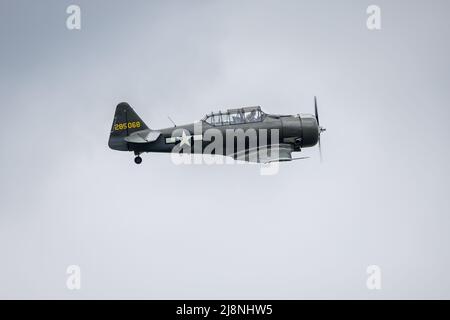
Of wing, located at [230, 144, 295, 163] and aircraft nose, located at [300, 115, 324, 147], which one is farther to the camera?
aircraft nose, located at [300, 115, 324, 147]

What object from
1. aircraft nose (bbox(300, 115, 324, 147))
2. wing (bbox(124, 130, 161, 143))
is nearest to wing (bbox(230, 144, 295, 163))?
aircraft nose (bbox(300, 115, 324, 147))

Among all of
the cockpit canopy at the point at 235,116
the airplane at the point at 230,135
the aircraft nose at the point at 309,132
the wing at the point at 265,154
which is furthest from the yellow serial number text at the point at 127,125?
the aircraft nose at the point at 309,132

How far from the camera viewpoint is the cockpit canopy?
38.8 metres

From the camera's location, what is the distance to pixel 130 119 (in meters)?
38.2

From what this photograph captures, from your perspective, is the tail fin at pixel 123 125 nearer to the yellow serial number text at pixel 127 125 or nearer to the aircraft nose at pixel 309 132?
the yellow serial number text at pixel 127 125

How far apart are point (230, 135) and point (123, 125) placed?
5279mm

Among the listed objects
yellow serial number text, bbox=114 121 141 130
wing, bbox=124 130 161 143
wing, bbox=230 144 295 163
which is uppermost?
yellow serial number text, bbox=114 121 141 130

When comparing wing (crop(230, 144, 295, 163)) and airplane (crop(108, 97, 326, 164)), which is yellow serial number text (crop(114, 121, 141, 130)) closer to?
airplane (crop(108, 97, 326, 164))

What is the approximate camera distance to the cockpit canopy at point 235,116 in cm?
3878

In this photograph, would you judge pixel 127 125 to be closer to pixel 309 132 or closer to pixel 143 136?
pixel 143 136
